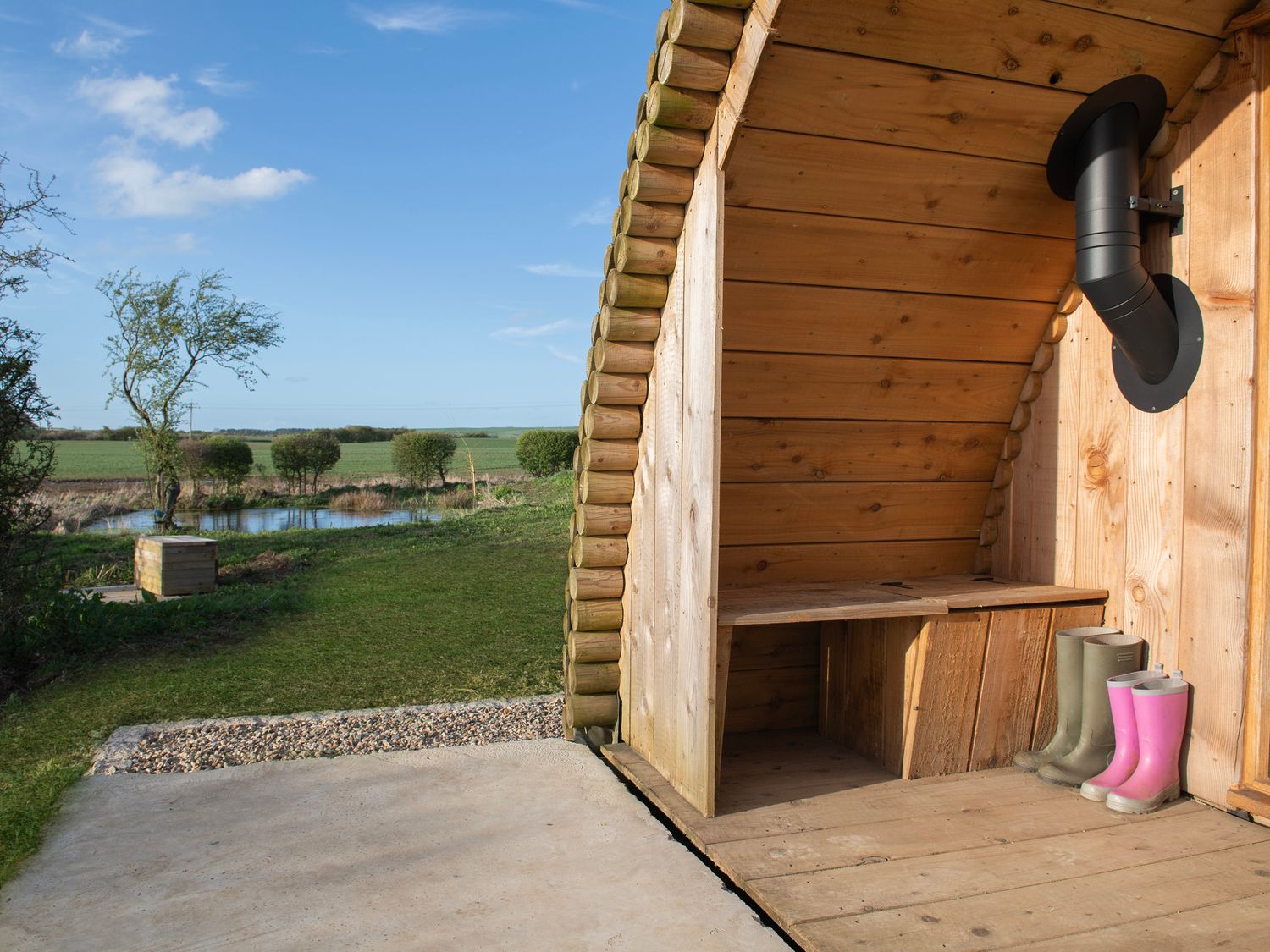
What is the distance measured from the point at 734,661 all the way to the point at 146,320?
47.1 feet

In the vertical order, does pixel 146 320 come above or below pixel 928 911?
above

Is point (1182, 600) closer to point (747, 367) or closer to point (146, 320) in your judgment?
point (747, 367)

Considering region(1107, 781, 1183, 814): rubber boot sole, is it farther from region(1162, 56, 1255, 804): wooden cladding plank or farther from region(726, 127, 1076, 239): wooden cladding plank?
region(726, 127, 1076, 239): wooden cladding plank

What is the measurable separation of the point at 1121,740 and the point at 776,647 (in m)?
1.36

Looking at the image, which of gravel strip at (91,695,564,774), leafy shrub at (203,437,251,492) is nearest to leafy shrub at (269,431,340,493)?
leafy shrub at (203,437,251,492)

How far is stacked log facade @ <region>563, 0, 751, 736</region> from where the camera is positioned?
2.68 m

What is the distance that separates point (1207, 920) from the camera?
7.41 ft

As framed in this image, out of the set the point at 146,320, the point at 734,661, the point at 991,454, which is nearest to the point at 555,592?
the point at 734,661

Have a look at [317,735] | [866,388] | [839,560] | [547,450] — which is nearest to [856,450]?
[866,388]

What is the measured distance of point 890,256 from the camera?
3180mm

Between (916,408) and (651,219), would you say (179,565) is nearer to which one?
(651,219)

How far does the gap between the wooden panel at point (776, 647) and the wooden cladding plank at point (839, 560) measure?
30 centimetres

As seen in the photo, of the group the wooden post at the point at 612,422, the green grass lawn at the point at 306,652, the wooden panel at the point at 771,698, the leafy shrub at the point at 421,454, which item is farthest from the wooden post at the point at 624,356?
the leafy shrub at the point at 421,454

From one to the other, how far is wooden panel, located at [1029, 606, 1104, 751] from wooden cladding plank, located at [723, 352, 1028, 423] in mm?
829
